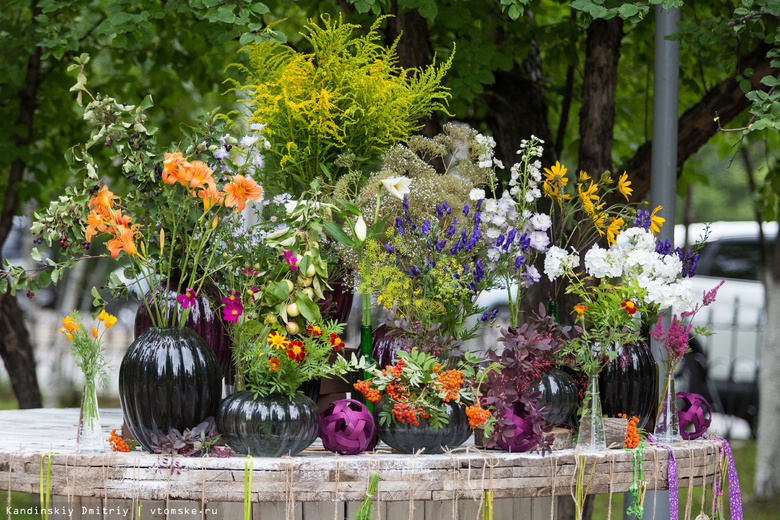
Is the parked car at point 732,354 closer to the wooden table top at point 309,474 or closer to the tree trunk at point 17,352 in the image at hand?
the tree trunk at point 17,352

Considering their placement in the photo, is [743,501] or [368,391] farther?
[743,501]

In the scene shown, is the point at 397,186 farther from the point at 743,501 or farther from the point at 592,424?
the point at 743,501

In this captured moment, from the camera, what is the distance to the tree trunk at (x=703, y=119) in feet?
9.07

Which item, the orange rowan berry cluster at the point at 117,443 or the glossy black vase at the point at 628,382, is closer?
the orange rowan berry cluster at the point at 117,443

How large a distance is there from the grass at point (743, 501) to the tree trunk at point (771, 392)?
0.39 ft

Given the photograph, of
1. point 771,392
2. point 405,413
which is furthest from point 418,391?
point 771,392

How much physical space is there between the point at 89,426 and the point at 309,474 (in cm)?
50

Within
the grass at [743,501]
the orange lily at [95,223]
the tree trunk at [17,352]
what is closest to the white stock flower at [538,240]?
the orange lily at [95,223]

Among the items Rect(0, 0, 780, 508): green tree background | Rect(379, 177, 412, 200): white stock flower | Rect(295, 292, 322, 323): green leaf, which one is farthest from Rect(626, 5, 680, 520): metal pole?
Rect(295, 292, 322, 323): green leaf

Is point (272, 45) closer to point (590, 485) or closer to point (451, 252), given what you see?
point (451, 252)

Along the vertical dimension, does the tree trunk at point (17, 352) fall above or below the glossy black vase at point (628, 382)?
below

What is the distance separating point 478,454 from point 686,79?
2.29m

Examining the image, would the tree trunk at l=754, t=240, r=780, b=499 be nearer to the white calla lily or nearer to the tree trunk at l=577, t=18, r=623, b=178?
the tree trunk at l=577, t=18, r=623, b=178

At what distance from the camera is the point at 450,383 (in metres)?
1.66
